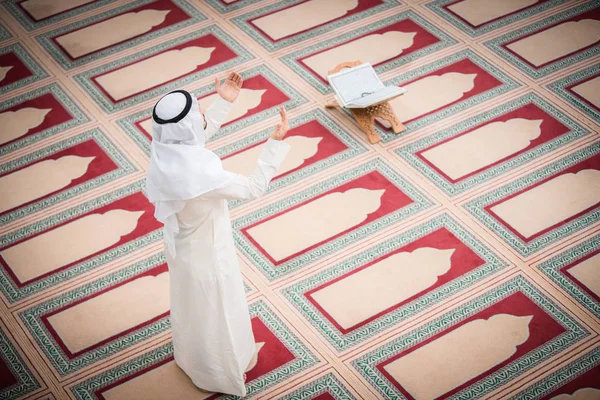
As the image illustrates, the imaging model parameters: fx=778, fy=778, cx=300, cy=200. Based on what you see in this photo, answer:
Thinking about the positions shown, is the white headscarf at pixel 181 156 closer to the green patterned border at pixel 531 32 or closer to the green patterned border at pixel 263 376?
the green patterned border at pixel 263 376

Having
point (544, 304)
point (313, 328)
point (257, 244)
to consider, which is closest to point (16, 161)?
point (257, 244)

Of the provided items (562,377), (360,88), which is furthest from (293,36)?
(562,377)

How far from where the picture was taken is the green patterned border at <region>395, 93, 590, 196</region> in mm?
4191

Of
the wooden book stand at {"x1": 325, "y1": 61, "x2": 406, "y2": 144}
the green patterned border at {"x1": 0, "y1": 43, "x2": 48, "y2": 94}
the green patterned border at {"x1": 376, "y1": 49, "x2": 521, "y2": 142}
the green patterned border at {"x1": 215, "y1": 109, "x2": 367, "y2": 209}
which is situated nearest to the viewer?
the green patterned border at {"x1": 215, "y1": 109, "x2": 367, "y2": 209}

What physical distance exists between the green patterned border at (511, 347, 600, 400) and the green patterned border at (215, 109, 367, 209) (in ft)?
5.39

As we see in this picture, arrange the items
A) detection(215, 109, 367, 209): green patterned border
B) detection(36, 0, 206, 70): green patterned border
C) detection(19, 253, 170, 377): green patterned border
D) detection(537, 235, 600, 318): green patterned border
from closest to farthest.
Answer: detection(19, 253, 170, 377): green patterned border < detection(537, 235, 600, 318): green patterned border < detection(215, 109, 367, 209): green patterned border < detection(36, 0, 206, 70): green patterned border

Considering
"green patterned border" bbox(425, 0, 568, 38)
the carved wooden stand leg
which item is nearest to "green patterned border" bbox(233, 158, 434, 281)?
the carved wooden stand leg

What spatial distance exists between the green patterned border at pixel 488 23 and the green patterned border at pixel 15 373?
3.51m

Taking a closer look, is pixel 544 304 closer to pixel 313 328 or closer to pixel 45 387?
pixel 313 328

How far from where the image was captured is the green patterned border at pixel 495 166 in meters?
4.19

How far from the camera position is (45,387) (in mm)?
3297

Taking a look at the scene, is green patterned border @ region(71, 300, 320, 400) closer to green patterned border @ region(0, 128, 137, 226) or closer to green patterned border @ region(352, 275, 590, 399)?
green patterned border @ region(352, 275, 590, 399)

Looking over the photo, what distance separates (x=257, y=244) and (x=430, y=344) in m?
1.00

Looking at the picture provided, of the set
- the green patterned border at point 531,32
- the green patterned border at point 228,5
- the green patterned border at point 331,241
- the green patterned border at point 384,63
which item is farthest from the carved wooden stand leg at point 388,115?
the green patterned border at point 228,5
